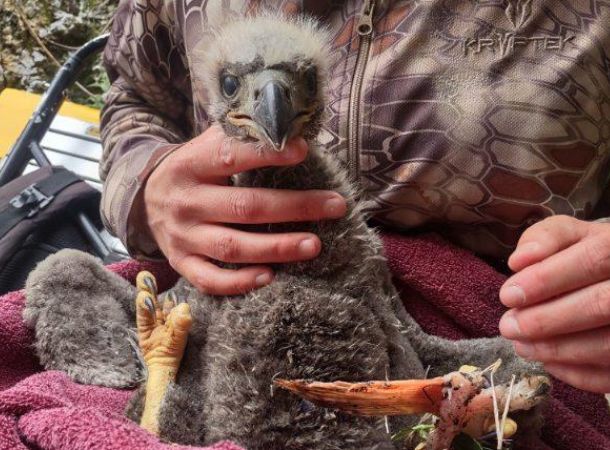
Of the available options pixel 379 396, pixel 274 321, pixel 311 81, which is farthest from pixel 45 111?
pixel 379 396

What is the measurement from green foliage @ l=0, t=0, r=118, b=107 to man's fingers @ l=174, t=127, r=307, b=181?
2.99 metres

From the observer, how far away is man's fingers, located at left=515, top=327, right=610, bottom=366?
789 millimetres

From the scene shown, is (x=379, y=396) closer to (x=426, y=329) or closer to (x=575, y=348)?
(x=575, y=348)

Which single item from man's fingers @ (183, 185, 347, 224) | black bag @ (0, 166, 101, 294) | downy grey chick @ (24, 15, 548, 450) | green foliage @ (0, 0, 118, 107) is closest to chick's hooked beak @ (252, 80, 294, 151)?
downy grey chick @ (24, 15, 548, 450)

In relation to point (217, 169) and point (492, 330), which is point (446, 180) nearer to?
point (492, 330)

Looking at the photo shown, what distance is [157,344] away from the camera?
93cm

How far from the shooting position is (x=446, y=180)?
1.10m

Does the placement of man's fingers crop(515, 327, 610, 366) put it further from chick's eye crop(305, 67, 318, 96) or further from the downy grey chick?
chick's eye crop(305, 67, 318, 96)

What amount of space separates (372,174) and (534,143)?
281 mm

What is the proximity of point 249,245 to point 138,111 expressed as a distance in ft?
2.24

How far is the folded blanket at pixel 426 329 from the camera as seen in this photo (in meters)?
0.75

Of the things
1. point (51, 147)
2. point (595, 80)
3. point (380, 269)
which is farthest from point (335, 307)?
point (51, 147)

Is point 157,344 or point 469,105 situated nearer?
point 157,344

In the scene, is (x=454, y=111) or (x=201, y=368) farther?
(x=454, y=111)
